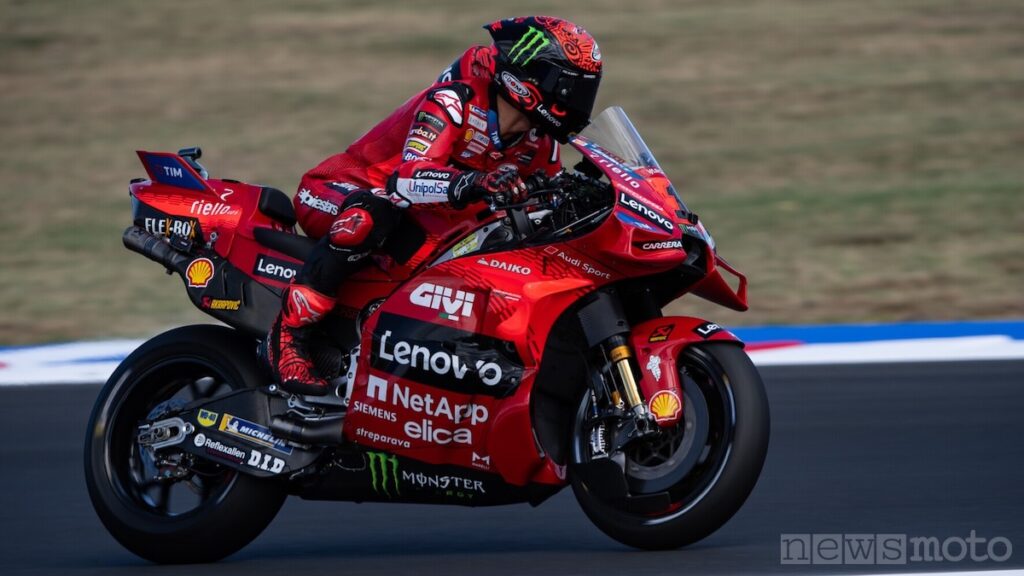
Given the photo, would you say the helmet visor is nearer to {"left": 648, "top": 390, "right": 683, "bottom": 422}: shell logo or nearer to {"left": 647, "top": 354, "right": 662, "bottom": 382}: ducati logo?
{"left": 647, "top": 354, "right": 662, "bottom": 382}: ducati logo

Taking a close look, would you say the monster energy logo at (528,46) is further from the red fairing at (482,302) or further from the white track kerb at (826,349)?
the white track kerb at (826,349)

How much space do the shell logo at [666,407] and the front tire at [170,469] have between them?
1.31m

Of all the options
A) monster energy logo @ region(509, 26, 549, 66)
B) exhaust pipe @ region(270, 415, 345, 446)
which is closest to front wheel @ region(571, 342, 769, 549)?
exhaust pipe @ region(270, 415, 345, 446)

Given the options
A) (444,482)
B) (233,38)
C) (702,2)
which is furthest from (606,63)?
(444,482)

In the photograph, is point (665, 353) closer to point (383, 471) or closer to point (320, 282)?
point (383, 471)

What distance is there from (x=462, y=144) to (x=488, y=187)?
418mm

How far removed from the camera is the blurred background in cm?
1013

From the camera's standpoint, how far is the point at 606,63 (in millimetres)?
14672

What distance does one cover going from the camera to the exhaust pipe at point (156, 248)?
529 centimetres

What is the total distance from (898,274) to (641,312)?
5625mm

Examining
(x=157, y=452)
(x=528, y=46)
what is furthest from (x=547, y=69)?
(x=157, y=452)

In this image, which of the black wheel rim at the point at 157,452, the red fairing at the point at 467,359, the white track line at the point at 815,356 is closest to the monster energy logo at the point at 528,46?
the red fairing at the point at 467,359

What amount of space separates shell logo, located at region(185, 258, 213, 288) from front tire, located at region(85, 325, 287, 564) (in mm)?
154

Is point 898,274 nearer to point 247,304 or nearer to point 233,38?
point 247,304
